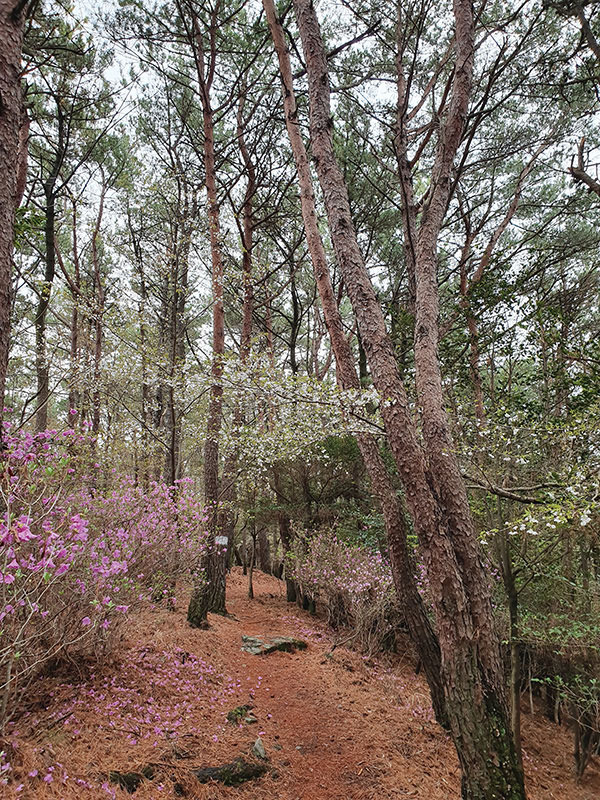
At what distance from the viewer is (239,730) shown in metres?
3.46

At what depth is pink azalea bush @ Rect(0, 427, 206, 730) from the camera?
217 centimetres

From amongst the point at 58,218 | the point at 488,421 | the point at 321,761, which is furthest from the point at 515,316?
the point at 58,218

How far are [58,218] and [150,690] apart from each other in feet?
27.7

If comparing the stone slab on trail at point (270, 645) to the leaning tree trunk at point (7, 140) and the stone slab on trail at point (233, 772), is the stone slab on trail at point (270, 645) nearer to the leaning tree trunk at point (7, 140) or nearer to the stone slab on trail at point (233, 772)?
the stone slab on trail at point (233, 772)

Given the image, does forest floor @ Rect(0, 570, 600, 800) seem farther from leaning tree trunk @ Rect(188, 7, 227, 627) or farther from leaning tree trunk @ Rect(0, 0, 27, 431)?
leaning tree trunk @ Rect(0, 0, 27, 431)

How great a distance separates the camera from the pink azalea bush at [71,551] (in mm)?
2168

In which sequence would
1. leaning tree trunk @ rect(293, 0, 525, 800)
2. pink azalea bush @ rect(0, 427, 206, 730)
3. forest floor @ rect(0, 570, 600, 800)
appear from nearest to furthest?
pink azalea bush @ rect(0, 427, 206, 730), leaning tree trunk @ rect(293, 0, 525, 800), forest floor @ rect(0, 570, 600, 800)

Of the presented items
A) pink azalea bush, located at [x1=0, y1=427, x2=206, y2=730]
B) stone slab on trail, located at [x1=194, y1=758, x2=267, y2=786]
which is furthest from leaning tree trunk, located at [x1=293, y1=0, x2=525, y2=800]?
pink azalea bush, located at [x1=0, y1=427, x2=206, y2=730]

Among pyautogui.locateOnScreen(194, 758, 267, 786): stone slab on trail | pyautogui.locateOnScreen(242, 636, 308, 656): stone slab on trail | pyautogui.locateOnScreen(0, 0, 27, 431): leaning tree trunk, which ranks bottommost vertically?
pyautogui.locateOnScreen(242, 636, 308, 656): stone slab on trail

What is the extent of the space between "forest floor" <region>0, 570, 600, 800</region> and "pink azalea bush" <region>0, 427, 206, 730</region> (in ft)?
1.28

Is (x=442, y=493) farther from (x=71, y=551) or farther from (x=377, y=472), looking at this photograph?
(x=71, y=551)

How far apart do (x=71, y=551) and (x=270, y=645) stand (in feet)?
13.2

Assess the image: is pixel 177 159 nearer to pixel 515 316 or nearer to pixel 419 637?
pixel 515 316

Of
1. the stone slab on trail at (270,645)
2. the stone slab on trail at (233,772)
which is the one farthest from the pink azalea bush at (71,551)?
the stone slab on trail at (270,645)
